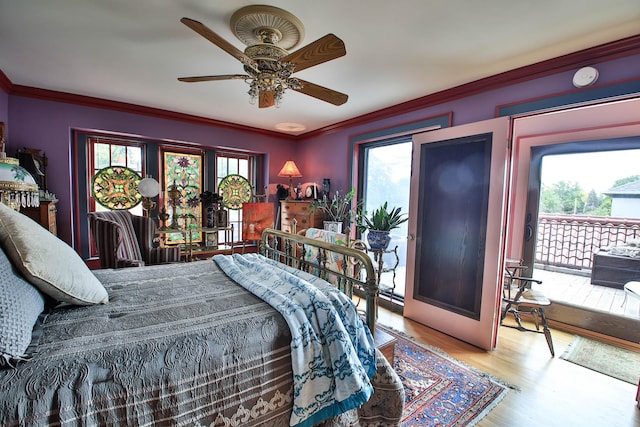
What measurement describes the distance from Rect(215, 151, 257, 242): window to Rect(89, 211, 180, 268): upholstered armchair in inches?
55.0

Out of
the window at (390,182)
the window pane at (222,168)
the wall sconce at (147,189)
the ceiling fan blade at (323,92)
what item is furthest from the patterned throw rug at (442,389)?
the window pane at (222,168)

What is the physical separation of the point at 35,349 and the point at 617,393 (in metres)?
3.12

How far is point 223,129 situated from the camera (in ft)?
13.6

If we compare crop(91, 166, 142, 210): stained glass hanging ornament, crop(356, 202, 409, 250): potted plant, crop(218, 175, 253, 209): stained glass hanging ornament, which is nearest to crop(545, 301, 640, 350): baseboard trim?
crop(356, 202, 409, 250): potted plant

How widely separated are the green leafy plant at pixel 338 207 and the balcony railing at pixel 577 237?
8.50 ft

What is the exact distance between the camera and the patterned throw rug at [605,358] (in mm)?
2104

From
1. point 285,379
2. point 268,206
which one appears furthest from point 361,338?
point 268,206

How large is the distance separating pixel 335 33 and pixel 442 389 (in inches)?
97.1

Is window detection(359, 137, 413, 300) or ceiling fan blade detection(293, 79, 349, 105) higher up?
ceiling fan blade detection(293, 79, 349, 105)

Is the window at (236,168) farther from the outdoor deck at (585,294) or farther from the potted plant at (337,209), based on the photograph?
the outdoor deck at (585,294)

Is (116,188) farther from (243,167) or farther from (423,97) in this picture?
(423,97)

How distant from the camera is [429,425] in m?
1.61

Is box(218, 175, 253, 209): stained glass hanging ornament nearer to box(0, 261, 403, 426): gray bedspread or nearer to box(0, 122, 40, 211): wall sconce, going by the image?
box(0, 122, 40, 211): wall sconce

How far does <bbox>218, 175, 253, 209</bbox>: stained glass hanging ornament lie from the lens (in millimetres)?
4432
